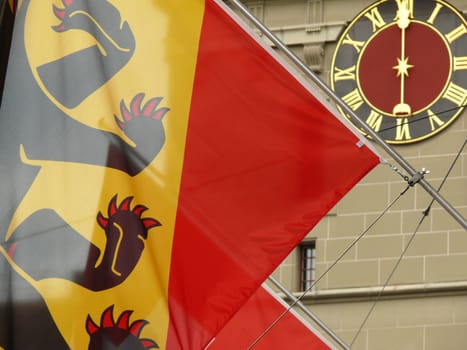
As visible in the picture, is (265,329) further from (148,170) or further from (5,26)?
(5,26)

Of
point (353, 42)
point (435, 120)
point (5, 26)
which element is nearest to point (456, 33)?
point (435, 120)

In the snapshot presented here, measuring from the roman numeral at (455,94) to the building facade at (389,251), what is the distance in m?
0.01

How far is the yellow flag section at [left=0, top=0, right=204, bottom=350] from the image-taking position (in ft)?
45.6

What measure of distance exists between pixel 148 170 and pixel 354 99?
578 inches

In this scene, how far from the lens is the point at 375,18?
29.2 m

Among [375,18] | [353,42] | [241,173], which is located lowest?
[241,173]

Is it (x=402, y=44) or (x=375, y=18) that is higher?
(x=375, y=18)

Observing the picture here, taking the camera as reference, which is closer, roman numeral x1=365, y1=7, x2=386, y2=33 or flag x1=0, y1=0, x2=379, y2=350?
flag x1=0, y1=0, x2=379, y2=350

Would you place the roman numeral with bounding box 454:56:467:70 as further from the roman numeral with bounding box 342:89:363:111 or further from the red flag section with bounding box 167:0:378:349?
the red flag section with bounding box 167:0:378:349

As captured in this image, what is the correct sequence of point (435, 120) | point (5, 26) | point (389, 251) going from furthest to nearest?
point (389, 251), point (435, 120), point (5, 26)

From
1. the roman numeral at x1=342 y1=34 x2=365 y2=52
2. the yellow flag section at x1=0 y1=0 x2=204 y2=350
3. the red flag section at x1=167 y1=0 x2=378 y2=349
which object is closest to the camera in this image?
the yellow flag section at x1=0 y1=0 x2=204 y2=350

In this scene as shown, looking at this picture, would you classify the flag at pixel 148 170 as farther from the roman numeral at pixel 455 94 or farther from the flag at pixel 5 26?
the roman numeral at pixel 455 94

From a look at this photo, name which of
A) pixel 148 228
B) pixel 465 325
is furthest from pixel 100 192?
pixel 465 325

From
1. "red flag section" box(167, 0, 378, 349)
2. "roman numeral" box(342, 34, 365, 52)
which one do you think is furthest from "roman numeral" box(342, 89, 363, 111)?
"red flag section" box(167, 0, 378, 349)
